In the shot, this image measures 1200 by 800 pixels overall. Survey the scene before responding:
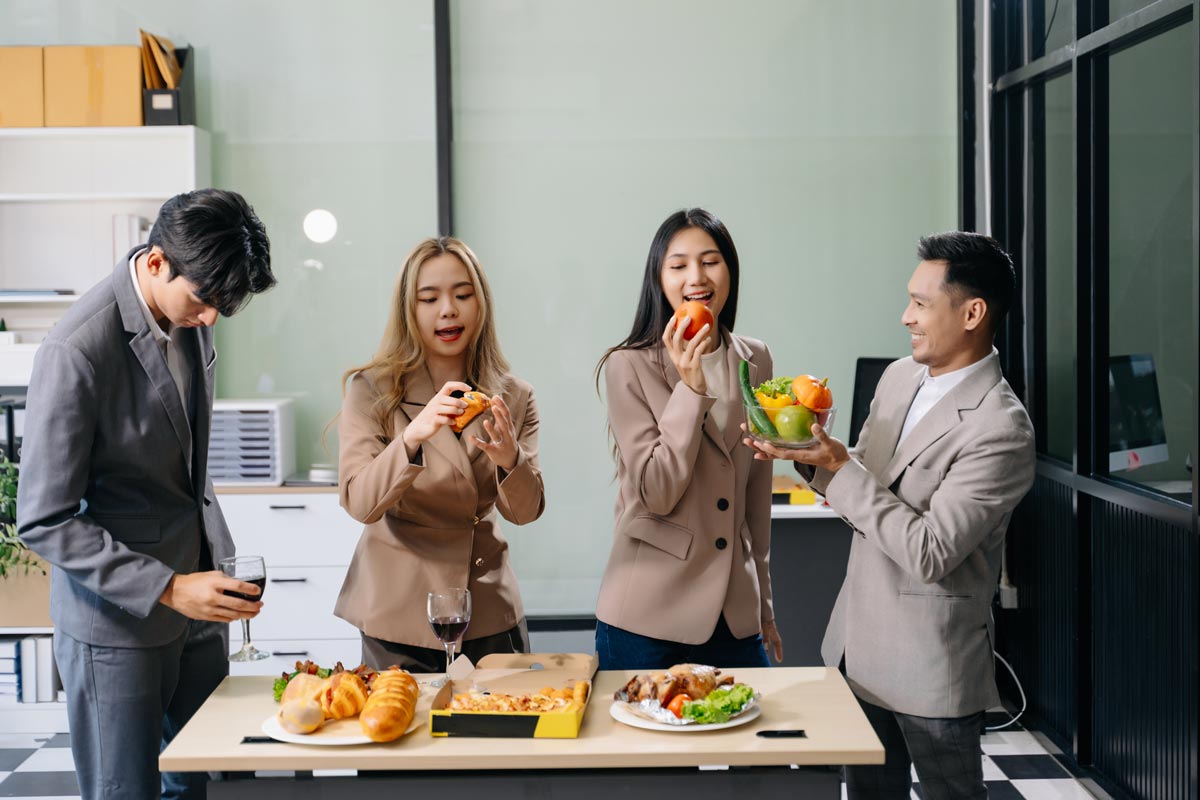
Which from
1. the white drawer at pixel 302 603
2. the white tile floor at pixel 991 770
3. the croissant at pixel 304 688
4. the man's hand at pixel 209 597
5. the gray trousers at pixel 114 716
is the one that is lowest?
the white tile floor at pixel 991 770

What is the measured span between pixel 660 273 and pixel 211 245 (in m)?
0.91

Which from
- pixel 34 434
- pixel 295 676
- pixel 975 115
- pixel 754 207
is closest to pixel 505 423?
pixel 295 676

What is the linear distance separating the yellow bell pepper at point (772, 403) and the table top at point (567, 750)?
1.75 feet

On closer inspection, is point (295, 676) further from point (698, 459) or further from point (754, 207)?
point (754, 207)

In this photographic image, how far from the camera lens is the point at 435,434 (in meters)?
2.27

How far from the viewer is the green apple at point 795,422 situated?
1.99m

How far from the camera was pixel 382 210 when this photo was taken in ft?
14.5

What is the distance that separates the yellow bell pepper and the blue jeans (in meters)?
0.49

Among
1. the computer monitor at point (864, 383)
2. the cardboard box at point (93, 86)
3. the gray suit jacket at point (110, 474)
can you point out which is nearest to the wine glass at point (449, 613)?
the gray suit jacket at point (110, 474)

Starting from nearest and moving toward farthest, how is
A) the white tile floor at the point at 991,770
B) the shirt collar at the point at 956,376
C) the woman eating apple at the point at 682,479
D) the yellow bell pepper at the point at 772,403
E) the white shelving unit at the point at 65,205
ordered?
the yellow bell pepper at the point at 772,403
the shirt collar at the point at 956,376
the woman eating apple at the point at 682,479
the white tile floor at the point at 991,770
the white shelving unit at the point at 65,205

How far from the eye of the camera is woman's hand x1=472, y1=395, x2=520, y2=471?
2.13 m

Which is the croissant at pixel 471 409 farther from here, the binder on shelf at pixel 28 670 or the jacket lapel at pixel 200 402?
the binder on shelf at pixel 28 670

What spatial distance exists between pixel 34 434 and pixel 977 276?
5.64ft

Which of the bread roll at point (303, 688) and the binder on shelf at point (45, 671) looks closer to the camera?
the bread roll at point (303, 688)
